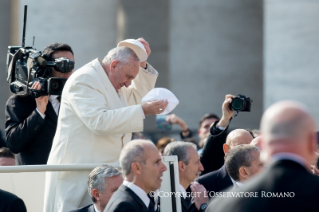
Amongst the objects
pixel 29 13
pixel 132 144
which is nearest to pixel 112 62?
pixel 132 144

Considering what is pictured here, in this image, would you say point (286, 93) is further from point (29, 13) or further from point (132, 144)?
point (132, 144)

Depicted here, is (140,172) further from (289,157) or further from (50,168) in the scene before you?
(289,157)

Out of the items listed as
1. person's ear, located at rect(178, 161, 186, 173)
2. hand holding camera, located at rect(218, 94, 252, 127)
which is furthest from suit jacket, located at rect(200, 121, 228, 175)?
person's ear, located at rect(178, 161, 186, 173)

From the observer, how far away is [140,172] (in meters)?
3.84

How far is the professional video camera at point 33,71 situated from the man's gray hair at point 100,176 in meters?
0.85

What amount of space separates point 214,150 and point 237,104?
1.69 ft

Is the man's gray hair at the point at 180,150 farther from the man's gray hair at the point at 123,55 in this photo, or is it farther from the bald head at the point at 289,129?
the bald head at the point at 289,129

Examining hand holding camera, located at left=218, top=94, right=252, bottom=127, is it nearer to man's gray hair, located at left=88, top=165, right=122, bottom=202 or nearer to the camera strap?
man's gray hair, located at left=88, top=165, right=122, bottom=202

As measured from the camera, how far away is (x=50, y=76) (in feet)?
17.4

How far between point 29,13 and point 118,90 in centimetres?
722

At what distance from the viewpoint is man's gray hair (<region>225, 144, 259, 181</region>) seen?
498cm

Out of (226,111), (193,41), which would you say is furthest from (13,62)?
(193,41)

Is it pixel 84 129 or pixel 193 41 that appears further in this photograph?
pixel 193 41

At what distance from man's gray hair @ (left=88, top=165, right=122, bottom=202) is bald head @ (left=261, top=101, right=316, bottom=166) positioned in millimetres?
2237
